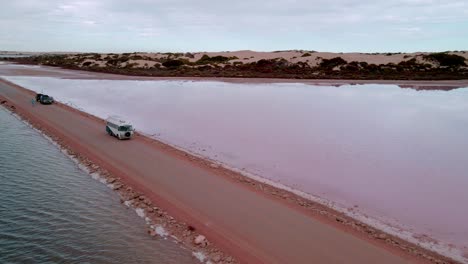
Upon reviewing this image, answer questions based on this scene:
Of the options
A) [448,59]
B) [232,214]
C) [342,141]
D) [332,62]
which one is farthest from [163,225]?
[448,59]

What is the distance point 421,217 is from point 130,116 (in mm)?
25576

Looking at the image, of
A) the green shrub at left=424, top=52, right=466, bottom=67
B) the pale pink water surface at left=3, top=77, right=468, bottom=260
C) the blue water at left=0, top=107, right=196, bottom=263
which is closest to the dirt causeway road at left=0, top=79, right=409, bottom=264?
the blue water at left=0, top=107, right=196, bottom=263

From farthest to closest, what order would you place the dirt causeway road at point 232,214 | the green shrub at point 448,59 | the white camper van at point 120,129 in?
the green shrub at point 448,59
the white camper van at point 120,129
the dirt causeway road at point 232,214

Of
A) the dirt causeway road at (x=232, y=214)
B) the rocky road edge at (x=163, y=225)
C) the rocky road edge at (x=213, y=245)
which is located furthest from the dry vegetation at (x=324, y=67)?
the rocky road edge at (x=163, y=225)

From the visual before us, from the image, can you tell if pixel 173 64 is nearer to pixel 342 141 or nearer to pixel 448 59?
pixel 448 59

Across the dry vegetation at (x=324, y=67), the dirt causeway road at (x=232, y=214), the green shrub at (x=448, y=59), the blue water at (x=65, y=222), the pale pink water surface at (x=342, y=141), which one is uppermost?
the green shrub at (x=448, y=59)

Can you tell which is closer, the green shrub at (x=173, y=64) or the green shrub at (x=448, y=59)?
the green shrub at (x=448, y=59)

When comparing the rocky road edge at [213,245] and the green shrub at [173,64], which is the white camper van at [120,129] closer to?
the rocky road edge at [213,245]

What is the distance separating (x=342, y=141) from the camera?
82.7ft

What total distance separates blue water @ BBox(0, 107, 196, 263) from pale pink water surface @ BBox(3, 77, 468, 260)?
714 centimetres

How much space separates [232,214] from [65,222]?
6194mm

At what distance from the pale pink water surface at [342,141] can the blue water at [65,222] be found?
7138 mm

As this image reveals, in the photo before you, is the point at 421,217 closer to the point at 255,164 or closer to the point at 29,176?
the point at 255,164

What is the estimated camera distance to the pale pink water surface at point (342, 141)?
52.0ft
